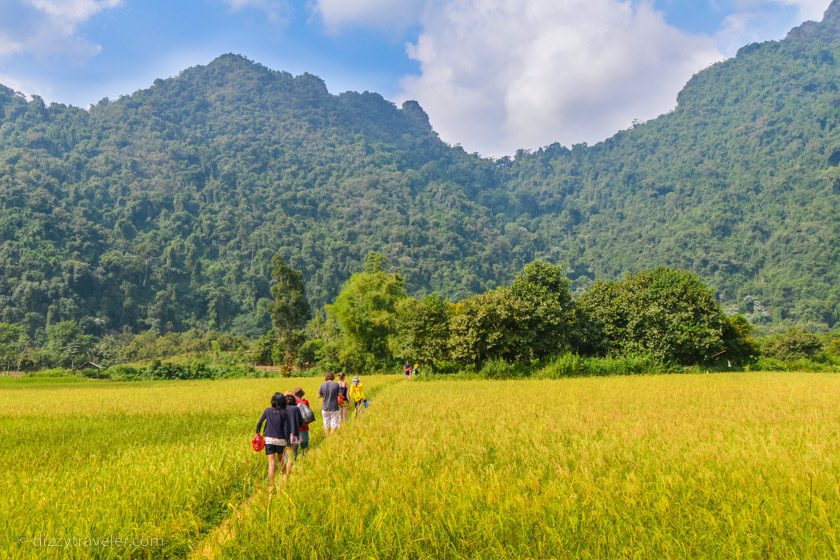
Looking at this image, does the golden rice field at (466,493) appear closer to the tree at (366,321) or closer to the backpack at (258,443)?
the backpack at (258,443)

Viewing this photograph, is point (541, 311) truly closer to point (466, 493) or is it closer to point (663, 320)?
point (663, 320)

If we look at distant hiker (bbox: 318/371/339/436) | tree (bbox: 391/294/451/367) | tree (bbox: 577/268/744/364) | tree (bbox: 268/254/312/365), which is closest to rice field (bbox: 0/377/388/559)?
distant hiker (bbox: 318/371/339/436)

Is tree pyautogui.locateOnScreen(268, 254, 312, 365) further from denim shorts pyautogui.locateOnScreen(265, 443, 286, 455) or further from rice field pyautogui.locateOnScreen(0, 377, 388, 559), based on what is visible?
denim shorts pyautogui.locateOnScreen(265, 443, 286, 455)

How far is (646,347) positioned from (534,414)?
3209 centimetres

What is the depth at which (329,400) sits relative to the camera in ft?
43.8

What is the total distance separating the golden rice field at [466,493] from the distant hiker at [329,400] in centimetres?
92

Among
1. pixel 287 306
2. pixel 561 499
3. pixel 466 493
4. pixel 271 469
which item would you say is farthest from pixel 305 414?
pixel 287 306

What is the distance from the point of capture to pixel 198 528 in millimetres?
6730

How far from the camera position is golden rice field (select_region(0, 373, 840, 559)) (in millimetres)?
5152

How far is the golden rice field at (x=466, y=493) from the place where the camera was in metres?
5.15

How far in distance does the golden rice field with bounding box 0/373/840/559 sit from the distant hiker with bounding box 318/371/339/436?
0.92 metres

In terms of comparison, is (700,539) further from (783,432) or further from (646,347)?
(646,347)

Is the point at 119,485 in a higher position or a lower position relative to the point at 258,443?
lower

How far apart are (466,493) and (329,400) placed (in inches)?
303
